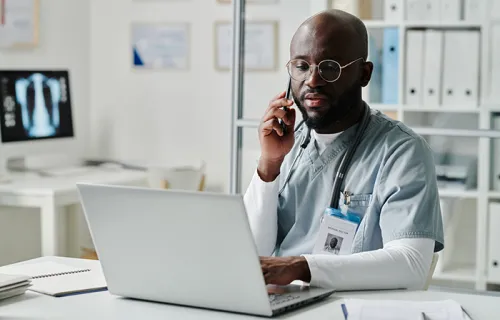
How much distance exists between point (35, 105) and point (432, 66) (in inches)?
82.5

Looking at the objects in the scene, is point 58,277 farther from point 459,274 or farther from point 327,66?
point 459,274

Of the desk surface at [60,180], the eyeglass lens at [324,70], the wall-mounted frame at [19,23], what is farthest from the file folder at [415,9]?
the wall-mounted frame at [19,23]

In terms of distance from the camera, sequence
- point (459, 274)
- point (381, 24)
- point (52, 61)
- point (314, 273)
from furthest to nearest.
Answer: point (52, 61) < point (381, 24) < point (459, 274) < point (314, 273)

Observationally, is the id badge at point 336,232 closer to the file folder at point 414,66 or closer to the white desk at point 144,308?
the white desk at point 144,308

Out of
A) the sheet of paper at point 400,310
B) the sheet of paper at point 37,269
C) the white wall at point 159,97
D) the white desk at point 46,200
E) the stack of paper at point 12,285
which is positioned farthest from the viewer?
the white wall at point 159,97

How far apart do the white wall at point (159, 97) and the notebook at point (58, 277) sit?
2.92 metres

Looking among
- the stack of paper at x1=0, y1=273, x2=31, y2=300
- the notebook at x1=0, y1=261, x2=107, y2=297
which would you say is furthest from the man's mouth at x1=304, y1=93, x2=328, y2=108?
the stack of paper at x1=0, y1=273, x2=31, y2=300

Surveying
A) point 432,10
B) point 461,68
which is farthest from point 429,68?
point 432,10

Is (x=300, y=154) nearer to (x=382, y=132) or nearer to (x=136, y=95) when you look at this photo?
(x=382, y=132)

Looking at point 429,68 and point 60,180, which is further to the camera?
point 60,180

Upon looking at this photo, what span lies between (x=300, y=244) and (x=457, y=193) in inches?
59.5

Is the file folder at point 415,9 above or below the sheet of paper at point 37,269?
above

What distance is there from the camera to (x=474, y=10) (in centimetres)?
328

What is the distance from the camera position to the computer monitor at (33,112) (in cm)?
418
